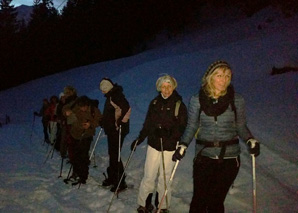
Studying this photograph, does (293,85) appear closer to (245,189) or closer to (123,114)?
(245,189)

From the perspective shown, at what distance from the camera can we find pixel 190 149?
8984mm

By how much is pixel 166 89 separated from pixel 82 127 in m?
2.46

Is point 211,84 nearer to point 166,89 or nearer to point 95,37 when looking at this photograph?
point 166,89

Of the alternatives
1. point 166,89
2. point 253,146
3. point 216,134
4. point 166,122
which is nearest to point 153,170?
point 166,122

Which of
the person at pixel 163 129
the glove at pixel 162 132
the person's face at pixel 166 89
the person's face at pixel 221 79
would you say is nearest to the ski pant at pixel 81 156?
the person at pixel 163 129

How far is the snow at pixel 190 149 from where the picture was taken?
233 inches

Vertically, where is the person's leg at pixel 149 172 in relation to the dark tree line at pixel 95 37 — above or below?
below

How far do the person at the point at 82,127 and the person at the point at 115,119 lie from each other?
0.44 metres

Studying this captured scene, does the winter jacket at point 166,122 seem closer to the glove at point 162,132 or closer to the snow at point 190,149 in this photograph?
the glove at point 162,132

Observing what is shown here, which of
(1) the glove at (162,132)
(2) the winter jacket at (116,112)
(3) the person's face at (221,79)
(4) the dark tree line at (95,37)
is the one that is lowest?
(1) the glove at (162,132)

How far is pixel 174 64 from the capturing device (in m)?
26.3

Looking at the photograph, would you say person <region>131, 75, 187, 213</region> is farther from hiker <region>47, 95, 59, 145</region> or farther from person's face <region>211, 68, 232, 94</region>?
hiker <region>47, 95, 59, 145</region>

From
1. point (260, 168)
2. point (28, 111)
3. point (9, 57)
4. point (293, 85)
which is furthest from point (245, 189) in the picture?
point (9, 57)

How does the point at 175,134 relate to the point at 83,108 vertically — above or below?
below
